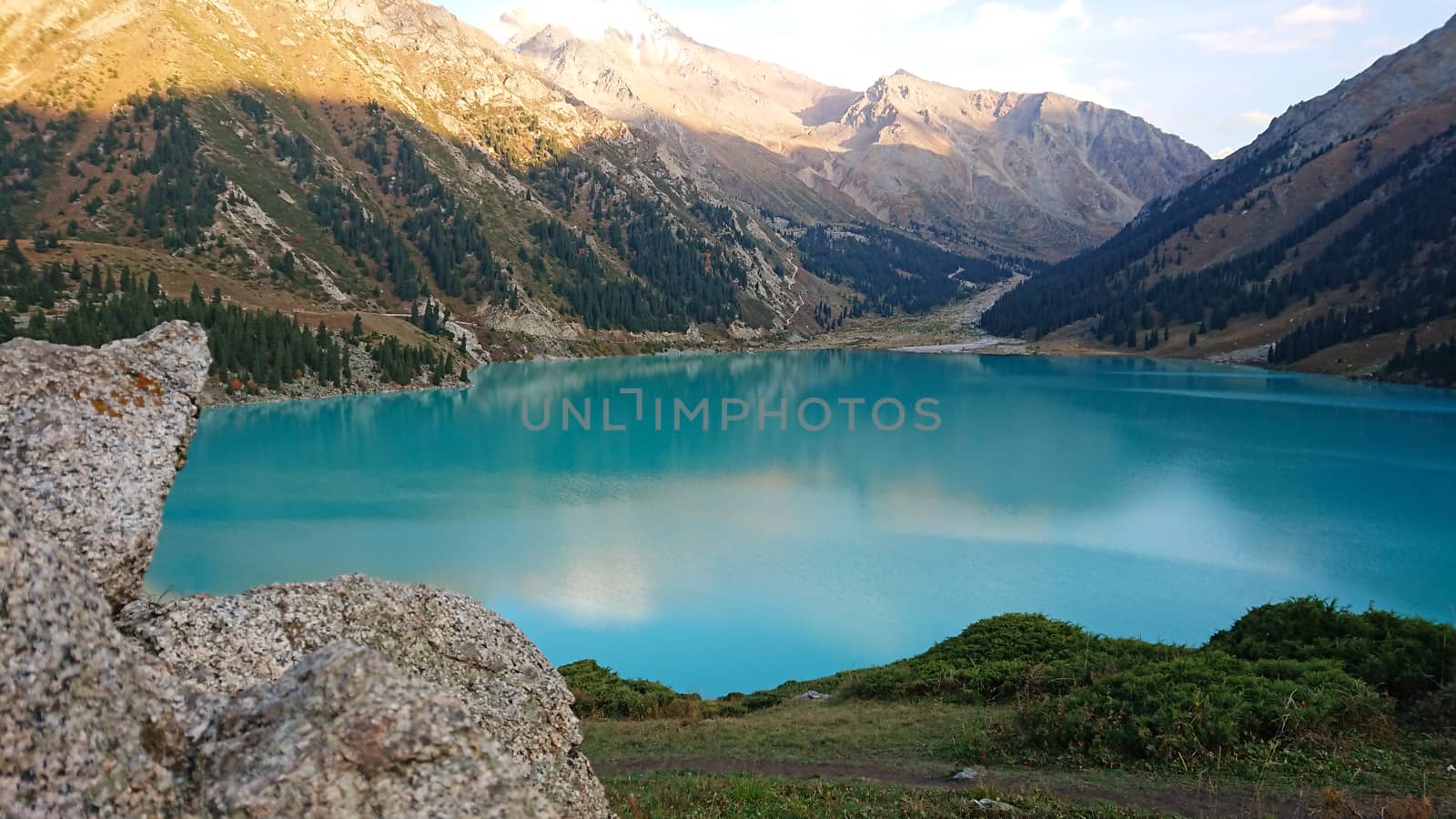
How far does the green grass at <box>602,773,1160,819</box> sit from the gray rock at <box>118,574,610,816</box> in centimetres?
252

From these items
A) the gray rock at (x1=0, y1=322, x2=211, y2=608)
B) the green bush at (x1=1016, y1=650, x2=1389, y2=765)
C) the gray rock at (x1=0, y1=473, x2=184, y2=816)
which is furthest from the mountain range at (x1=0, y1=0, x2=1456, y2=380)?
the green bush at (x1=1016, y1=650, x2=1389, y2=765)

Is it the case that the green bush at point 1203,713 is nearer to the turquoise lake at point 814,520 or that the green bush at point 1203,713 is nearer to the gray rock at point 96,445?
the gray rock at point 96,445

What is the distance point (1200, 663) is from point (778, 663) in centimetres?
1513

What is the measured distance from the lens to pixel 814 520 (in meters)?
42.0

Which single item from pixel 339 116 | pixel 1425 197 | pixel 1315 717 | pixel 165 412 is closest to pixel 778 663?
pixel 1315 717

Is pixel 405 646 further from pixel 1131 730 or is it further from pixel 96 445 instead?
pixel 1131 730

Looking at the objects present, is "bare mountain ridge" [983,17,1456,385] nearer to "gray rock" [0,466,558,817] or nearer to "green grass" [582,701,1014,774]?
"green grass" [582,701,1014,774]

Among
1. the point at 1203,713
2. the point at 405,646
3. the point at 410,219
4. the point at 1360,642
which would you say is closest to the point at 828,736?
the point at 1203,713

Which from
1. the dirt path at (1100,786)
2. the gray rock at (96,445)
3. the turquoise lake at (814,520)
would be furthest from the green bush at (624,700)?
the gray rock at (96,445)

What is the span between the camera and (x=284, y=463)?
54.2 metres

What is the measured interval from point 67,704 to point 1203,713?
12.2 metres

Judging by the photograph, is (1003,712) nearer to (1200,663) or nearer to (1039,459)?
(1200,663)

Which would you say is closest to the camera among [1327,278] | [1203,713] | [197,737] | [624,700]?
[197,737]

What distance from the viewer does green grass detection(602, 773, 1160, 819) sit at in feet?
28.8
